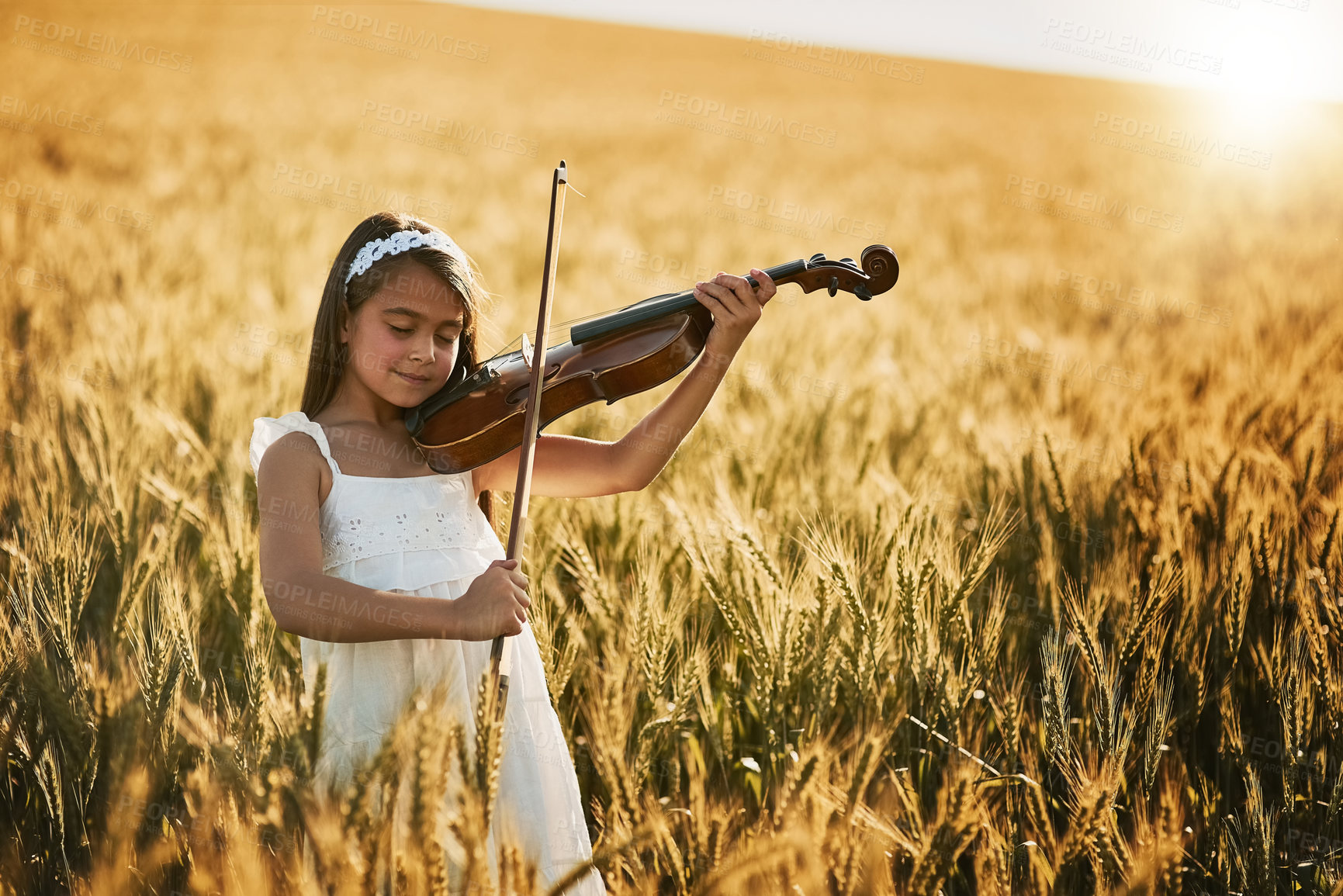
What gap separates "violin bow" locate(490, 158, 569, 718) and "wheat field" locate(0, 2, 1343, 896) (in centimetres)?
15

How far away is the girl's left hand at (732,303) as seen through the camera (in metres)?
1.69

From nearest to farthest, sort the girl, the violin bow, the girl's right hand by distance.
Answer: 1. the violin bow
2. the girl's right hand
3. the girl

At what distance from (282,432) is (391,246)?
1.33 feet

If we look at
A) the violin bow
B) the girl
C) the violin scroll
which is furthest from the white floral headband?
the violin scroll

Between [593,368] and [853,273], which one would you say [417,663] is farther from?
[853,273]

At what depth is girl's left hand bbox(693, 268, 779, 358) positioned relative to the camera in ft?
5.54

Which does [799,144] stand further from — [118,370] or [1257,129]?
[118,370]

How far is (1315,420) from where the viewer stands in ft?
9.41

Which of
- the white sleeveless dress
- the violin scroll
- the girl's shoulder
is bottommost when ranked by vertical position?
the white sleeveless dress

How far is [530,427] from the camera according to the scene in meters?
1.43

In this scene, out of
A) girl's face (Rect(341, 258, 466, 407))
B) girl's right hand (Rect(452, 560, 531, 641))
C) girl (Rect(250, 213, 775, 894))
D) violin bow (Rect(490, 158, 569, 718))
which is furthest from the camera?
girl's face (Rect(341, 258, 466, 407))

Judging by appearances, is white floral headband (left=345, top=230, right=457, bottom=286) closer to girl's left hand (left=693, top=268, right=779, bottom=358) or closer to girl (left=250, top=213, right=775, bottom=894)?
girl (left=250, top=213, right=775, bottom=894)

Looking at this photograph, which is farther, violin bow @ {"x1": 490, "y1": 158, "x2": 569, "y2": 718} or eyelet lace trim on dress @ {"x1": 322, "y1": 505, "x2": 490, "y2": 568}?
eyelet lace trim on dress @ {"x1": 322, "y1": 505, "x2": 490, "y2": 568}

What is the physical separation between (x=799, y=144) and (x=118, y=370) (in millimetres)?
17538
